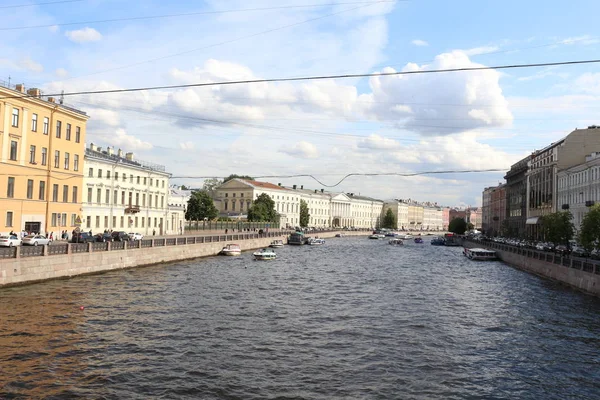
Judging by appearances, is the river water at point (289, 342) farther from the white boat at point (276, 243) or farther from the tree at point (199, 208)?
the tree at point (199, 208)

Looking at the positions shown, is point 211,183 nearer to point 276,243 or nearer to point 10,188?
point 276,243

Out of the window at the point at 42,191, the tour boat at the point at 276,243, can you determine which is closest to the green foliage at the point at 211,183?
the tour boat at the point at 276,243

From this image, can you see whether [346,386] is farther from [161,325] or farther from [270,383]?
[161,325]

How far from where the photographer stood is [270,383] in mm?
14586

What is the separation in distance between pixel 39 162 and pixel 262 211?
2871 inches

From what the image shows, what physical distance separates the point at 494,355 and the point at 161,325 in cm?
1312

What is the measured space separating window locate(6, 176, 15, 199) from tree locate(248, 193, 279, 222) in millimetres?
72982

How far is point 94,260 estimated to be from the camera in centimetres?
3647

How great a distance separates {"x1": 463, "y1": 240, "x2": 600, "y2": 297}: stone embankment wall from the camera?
33.1m

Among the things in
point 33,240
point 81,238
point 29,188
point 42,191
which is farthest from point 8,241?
point 42,191

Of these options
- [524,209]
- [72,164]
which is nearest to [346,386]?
[72,164]

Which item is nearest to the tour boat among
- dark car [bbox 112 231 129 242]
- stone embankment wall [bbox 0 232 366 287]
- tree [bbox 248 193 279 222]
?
stone embankment wall [bbox 0 232 366 287]

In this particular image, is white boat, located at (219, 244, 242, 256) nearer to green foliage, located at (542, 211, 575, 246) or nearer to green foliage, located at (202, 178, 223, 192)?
green foliage, located at (542, 211, 575, 246)

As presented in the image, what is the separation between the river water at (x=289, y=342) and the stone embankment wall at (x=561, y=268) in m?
1.21
